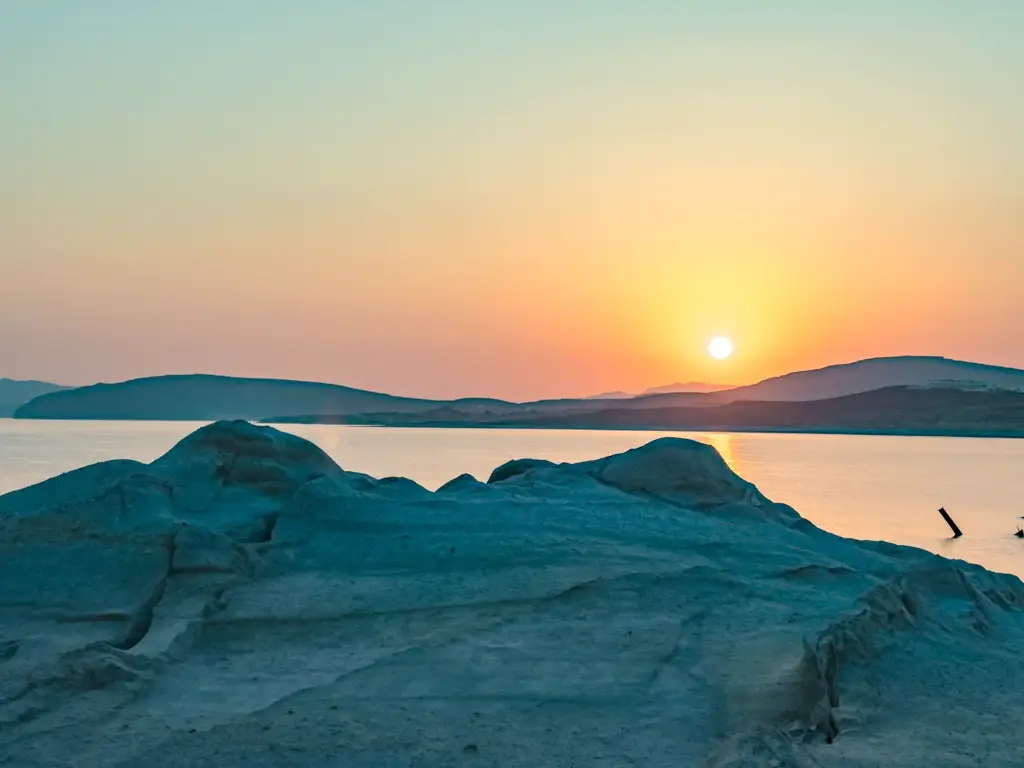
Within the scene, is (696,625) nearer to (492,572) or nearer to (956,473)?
(492,572)

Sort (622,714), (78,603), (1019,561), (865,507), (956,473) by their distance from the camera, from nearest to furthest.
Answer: (622,714) → (78,603) → (1019,561) → (865,507) → (956,473)

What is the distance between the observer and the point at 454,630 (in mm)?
7664

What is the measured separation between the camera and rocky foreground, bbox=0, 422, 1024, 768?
6219mm

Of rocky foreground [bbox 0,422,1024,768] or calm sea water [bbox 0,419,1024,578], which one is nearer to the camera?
rocky foreground [bbox 0,422,1024,768]

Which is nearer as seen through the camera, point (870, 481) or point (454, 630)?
point (454, 630)

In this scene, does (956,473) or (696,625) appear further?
(956,473)

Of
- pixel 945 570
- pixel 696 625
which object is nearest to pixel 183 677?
pixel 696 625

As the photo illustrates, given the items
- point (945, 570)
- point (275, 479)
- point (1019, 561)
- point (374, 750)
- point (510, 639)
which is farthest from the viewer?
point (1019, 561)

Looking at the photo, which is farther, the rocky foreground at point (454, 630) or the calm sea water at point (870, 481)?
the calm sea water at point (870, 481)

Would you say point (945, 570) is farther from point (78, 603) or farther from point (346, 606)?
point (78, 603)

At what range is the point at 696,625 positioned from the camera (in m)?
8.00

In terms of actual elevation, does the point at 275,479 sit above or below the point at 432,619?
above

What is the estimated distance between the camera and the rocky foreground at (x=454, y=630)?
622cm

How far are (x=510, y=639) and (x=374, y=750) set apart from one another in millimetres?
1740
